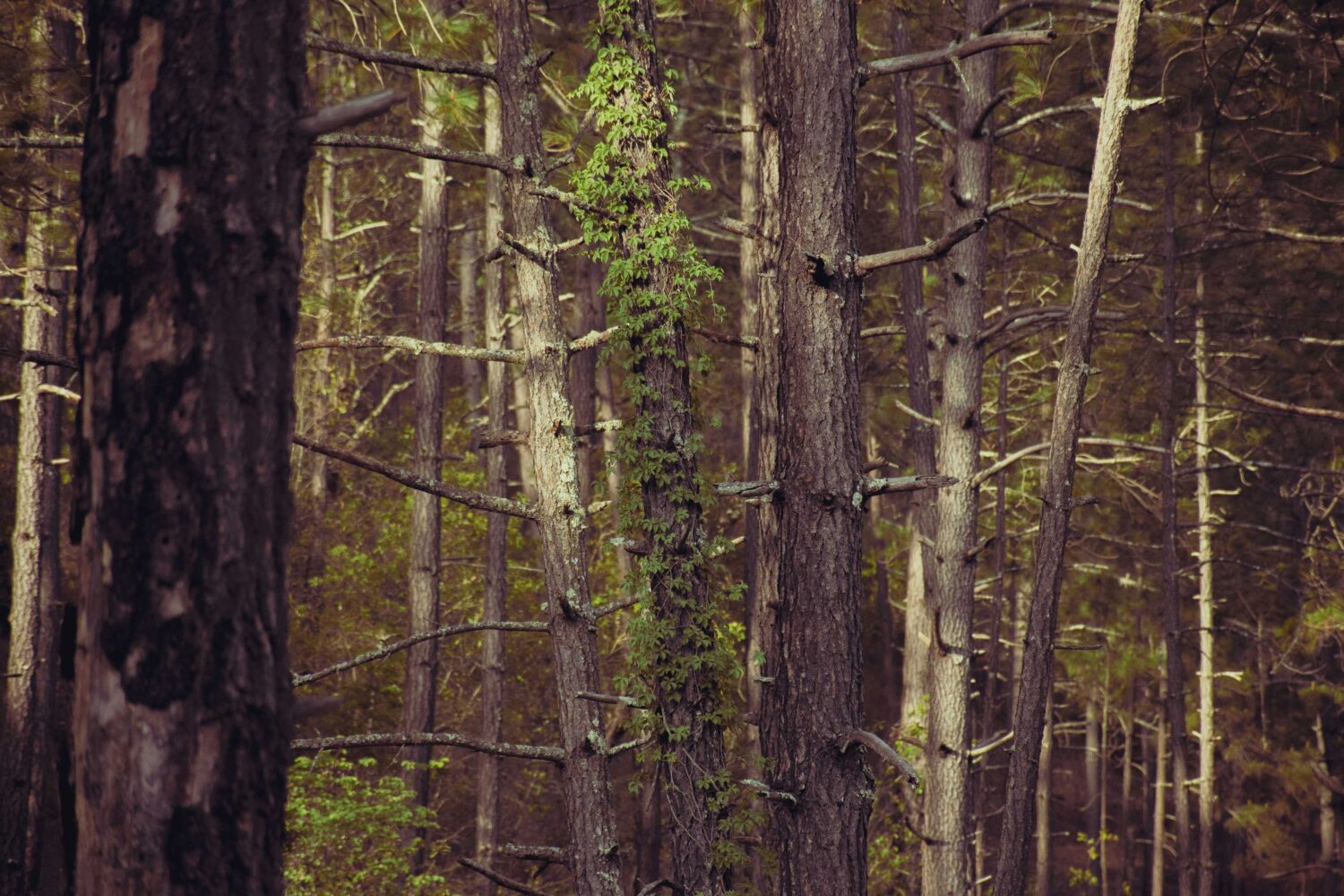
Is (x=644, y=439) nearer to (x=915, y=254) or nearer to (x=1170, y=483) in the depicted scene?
(x=915, y=254)

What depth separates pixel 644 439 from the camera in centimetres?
648

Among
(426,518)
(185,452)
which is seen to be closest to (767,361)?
(185,452)

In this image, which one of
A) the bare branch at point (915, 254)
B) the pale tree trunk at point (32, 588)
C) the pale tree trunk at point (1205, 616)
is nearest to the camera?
the bare branch at point (915, 254)

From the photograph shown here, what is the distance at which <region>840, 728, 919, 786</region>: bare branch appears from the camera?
4809mm

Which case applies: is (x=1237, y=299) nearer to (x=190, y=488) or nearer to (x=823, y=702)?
(x=823, y=702)

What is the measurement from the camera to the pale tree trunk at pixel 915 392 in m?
12.6

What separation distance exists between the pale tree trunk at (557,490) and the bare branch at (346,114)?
3496 millimetres

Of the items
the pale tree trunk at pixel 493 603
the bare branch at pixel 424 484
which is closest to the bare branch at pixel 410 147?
the bare branch at pixel 424 484

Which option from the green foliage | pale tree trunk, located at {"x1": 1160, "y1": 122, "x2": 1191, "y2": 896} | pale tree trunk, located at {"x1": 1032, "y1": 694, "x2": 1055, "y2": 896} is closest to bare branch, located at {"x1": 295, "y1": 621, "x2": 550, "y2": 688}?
the green foliage

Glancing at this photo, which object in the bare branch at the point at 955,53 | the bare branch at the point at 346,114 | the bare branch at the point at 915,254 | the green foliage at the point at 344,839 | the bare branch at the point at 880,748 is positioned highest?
the bare branch at the point at 955,53

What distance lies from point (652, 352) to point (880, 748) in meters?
2.45

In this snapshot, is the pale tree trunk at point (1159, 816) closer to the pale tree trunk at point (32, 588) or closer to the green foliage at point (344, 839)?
the green foliage at point (344, 839)

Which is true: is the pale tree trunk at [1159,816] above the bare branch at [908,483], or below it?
below

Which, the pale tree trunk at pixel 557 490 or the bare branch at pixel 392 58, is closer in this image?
the bare branch at pixel 392 58
